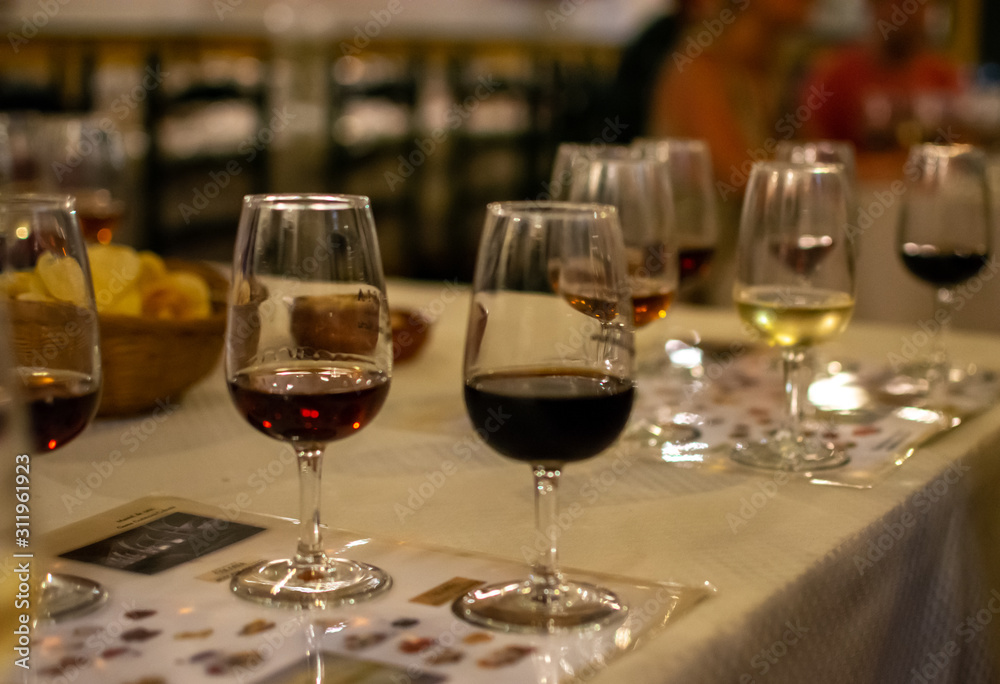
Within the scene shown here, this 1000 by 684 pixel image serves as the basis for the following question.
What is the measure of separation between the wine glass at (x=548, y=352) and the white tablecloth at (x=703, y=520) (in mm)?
95

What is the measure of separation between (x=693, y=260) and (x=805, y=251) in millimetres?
274

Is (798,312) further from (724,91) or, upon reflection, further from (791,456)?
(724,91)

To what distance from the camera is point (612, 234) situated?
701 millimetres

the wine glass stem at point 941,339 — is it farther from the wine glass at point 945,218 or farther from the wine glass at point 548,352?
the wine glass at point 548,352

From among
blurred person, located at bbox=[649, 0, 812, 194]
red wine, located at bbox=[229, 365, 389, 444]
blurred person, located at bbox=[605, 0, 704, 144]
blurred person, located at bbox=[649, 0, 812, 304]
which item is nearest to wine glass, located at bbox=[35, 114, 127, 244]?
red wine, located at bbox=[229, 365, 389, 444]

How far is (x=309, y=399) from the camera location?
2.35 ft

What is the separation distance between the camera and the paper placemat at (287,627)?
1.99ft

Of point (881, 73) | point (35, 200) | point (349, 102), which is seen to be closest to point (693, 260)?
point (35, 200)

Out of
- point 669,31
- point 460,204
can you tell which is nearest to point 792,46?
point 460,204

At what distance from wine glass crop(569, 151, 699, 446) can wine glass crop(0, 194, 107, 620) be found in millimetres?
527

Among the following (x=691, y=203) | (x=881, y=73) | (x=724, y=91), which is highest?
(x=881, y=73)

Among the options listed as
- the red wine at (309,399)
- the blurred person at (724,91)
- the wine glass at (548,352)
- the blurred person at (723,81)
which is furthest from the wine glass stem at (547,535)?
the blurred person at (723,81)

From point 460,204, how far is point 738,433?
424 centimetres

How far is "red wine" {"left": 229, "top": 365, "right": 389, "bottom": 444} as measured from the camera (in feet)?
2.35
